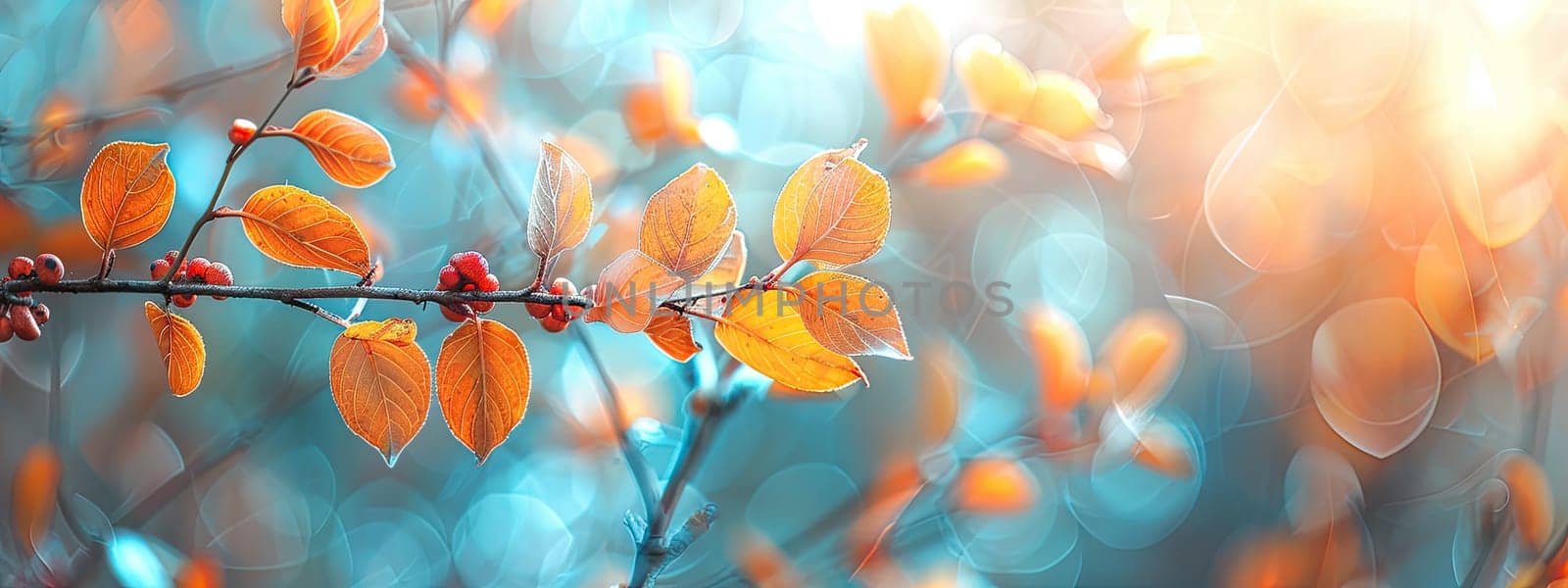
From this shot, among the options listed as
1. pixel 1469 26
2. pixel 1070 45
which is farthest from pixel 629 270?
pixel 1469 26

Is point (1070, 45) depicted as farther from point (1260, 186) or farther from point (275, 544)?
point (275, 544)

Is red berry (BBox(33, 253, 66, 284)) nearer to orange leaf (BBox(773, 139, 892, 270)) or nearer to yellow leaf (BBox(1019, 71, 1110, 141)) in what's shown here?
orange leaf (BBox(773, 139, 892, 270))

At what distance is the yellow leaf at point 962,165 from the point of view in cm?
32

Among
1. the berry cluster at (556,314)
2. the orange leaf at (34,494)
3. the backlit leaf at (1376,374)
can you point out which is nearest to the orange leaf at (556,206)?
the berry cluster at (556,314)

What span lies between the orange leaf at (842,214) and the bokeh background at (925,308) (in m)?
0.19

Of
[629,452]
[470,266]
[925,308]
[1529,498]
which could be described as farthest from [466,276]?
[1529,498]

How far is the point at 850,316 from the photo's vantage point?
13cm

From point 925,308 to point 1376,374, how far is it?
24cm

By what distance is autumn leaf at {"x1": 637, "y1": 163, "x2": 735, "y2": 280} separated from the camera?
130 millimetres

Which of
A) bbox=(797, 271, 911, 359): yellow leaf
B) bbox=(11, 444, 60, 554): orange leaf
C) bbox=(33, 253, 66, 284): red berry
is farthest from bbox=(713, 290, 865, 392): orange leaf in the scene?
bbox=(11, 444, 60, 554): orange leaf

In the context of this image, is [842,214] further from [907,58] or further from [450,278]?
[907,58]

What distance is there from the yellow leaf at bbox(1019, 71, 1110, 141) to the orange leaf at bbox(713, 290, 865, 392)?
0.57ft

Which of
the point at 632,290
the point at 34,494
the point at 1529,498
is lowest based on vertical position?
the point at 1529,498

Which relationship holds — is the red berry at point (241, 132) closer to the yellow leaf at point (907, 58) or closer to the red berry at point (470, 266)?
the red berry at point (470, 266)
